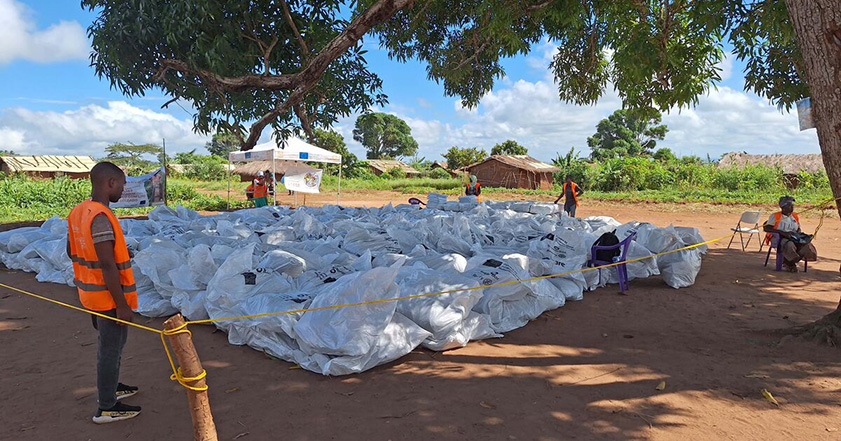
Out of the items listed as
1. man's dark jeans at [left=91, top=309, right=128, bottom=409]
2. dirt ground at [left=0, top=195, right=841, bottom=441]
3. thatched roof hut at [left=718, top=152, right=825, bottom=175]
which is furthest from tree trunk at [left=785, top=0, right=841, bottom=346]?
thatched roof hut at [left=718, top=152, right=825, bottom=175]

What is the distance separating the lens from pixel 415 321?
3295 millimetres

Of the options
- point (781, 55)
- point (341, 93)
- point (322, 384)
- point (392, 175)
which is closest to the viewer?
point (322, 384)

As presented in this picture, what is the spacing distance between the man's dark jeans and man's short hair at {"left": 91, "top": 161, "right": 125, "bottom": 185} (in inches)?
25.0

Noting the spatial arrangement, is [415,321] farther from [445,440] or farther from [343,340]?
[445,440]

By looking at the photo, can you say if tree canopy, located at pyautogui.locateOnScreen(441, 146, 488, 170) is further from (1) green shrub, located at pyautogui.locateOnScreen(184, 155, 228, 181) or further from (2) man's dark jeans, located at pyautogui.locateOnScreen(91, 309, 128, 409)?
(2) man's dark jeans, located at pyautogui.locateOnScreen(91, 309, 128, 409)

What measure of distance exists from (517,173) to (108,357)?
24063 mm

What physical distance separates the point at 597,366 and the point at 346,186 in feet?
78.6

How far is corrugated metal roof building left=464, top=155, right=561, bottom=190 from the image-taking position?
2486cm

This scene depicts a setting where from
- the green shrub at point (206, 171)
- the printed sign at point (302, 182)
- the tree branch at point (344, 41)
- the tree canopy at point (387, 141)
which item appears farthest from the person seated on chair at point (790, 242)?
the tree canopy at point (387, 141)

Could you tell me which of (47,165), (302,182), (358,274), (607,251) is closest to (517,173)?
(302,182)

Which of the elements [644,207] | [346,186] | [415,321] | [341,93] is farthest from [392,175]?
[415,321]

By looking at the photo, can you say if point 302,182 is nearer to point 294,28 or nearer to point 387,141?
point 294,28

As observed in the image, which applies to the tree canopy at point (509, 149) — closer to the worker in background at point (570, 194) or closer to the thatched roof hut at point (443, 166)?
the thatched roof hut at point (443, 166)

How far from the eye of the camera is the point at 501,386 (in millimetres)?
2760
